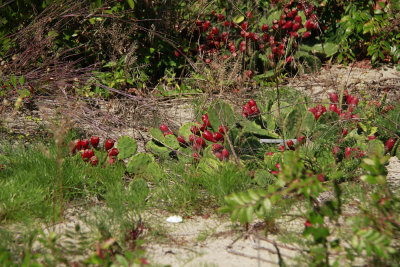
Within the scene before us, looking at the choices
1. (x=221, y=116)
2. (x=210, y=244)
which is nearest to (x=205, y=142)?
(x=221, y=116)

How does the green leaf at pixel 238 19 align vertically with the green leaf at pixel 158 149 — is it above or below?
above

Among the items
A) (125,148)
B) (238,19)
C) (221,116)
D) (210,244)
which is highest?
(238,19)

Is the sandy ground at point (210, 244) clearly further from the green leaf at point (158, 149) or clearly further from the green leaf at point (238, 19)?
the green leaf at point (238, 19)

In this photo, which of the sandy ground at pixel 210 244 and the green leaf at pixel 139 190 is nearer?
the sandy ground at pixel 210 244

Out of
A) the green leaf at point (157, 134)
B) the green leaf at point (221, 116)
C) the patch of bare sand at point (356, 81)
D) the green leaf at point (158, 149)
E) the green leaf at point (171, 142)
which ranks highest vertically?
the green leaf at point (221, 116)

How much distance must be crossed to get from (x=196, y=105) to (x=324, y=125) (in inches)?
47.1

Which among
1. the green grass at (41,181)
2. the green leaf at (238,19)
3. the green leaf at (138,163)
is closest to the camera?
the green grass at (41,181)

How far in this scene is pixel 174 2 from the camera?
14.3ft

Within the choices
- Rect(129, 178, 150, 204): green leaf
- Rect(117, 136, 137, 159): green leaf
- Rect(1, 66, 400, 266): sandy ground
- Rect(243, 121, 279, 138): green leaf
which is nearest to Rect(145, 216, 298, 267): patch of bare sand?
Rect(1, 66, 400, 266): sandy ground

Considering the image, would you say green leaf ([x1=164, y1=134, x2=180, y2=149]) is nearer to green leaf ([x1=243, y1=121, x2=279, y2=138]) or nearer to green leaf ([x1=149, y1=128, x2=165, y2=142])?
green leaf ([x1=149, y1=128, x2=165, y2=142])

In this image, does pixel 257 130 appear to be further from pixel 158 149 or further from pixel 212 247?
pixel 212 247

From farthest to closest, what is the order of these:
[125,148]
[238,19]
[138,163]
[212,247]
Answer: [238,19] < [125,148] < [138,163] < [212,247]

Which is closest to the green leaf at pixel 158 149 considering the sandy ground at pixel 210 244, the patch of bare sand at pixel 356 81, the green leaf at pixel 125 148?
the green leaf at pixel 125 148

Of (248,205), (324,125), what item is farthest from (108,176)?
(324,125)
